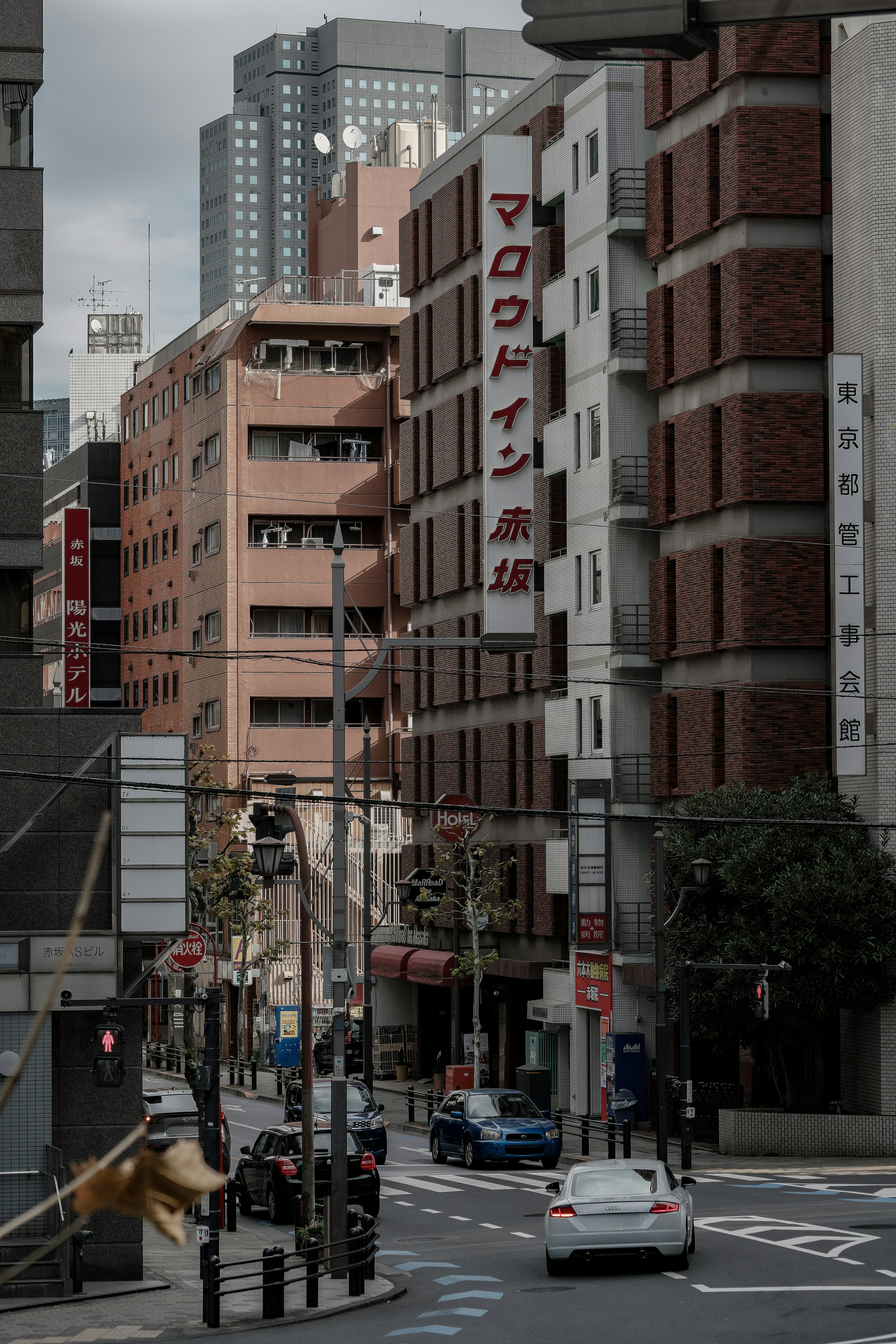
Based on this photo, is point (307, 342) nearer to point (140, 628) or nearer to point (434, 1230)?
point (140, 628)

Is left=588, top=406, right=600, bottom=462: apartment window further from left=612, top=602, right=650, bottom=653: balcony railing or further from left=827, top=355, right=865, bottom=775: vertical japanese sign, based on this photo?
left=827, top=355, right=865, bottom=775: vertical japanese sign

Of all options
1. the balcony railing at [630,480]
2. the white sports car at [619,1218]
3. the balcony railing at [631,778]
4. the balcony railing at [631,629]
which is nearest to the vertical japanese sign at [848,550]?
the balcony railing at [631,778]

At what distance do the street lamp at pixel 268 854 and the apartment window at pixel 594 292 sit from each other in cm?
2922

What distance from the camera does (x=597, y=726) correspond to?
51.9m

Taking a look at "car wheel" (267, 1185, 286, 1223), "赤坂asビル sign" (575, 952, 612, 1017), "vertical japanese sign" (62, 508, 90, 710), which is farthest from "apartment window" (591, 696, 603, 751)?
"car wheel" (267, 1185, 286, 1223)

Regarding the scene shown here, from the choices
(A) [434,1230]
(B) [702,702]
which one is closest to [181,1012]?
(B) [702,702]

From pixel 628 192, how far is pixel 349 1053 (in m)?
30.3

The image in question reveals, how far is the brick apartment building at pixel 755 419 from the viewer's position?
44.3m

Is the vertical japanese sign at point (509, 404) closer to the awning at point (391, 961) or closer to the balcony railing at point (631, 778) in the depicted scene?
the balcony railing at point (631, 778)

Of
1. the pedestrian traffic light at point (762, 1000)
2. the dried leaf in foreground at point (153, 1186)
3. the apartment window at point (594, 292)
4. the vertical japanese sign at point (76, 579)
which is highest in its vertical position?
the apartment window at point (594, 292)

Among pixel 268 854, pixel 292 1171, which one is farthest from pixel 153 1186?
pixel 292 1171

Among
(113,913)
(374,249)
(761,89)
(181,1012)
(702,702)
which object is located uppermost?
(374,249)

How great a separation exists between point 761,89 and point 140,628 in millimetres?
64905

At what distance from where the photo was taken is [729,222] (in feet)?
151
